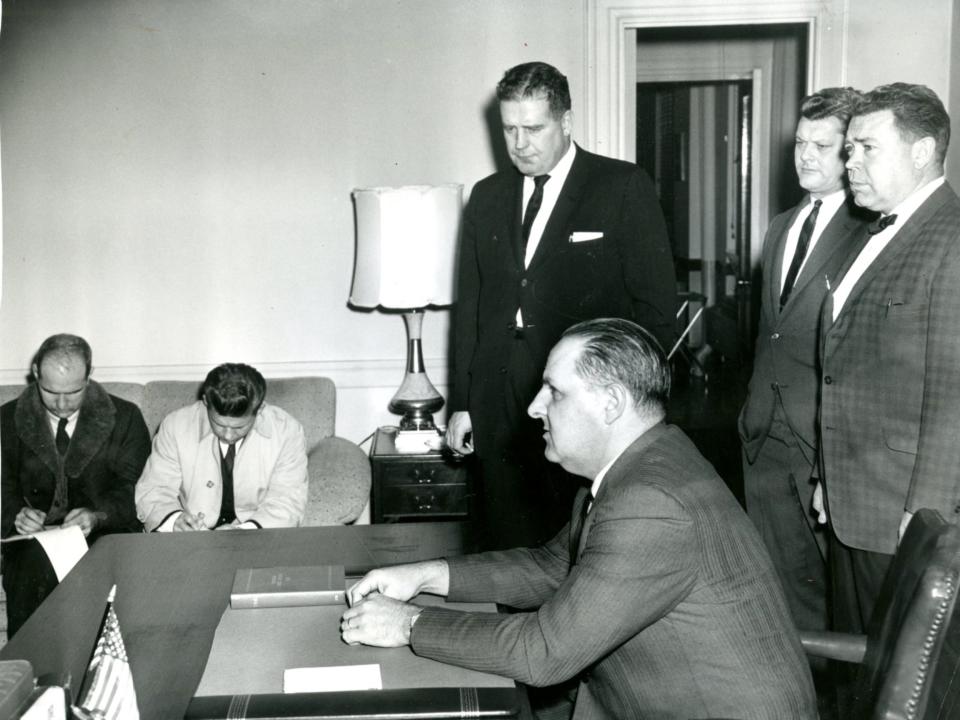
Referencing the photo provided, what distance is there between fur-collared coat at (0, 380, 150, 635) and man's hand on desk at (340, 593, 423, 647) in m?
1.98

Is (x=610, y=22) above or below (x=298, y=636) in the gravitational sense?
above

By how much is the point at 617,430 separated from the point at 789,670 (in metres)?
0.46

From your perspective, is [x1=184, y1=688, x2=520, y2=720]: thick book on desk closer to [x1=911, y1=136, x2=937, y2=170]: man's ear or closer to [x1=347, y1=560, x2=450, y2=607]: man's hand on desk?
[x1=347, y1=560, x2=450, y2=607]: man's hand on desk

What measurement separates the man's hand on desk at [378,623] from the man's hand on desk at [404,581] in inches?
3.6

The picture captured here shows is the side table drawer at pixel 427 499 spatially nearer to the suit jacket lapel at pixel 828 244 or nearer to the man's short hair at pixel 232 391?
the man's short hair at pixel 232 391

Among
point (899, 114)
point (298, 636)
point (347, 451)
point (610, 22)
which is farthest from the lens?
point (610, 22)

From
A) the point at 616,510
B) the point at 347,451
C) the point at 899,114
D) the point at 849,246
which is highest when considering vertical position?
the point at 899,114

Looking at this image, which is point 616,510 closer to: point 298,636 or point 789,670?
point 789,670

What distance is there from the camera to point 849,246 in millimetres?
2613

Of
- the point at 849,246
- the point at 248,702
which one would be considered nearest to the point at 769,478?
the point at 849,246

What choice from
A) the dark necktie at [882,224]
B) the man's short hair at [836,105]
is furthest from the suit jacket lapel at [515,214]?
the dark necktie at [882,224]

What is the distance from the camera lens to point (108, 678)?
120cm

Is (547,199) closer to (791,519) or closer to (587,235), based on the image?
(587,235)

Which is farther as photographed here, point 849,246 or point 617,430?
point 849,246
